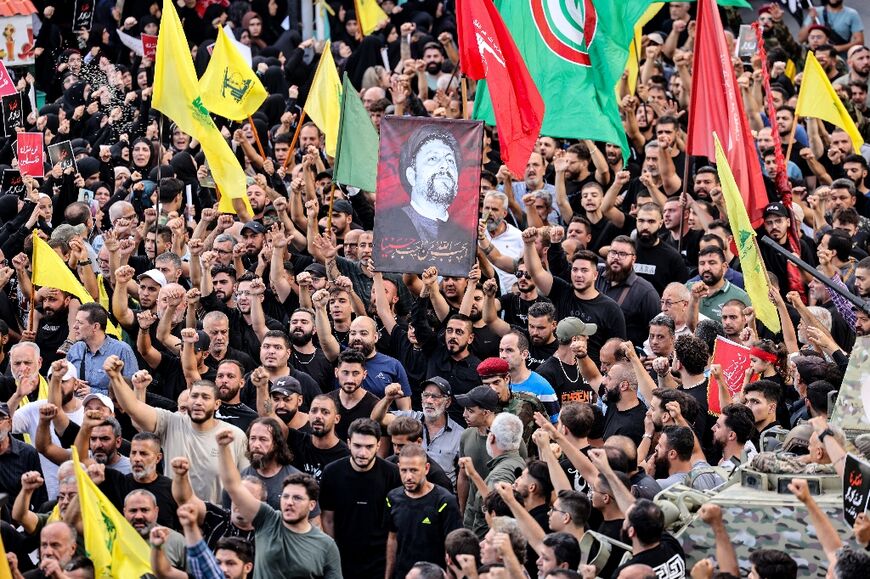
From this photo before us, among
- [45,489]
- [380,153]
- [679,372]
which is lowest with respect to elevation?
[45,489]

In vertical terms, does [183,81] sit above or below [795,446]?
above

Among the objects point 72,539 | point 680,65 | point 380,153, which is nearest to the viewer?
point 72,539

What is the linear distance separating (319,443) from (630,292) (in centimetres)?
331

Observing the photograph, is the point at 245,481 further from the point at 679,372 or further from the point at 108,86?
the point at 108,86

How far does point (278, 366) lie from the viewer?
13.0 m

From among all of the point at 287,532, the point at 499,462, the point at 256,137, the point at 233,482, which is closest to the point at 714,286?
the point at 499,462

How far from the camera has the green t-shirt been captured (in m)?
10.6

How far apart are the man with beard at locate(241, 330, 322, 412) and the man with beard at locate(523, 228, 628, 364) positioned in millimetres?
1958

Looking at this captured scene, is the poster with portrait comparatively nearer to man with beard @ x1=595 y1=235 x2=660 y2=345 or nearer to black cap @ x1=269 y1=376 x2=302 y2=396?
man with beard @ x1=595 y1=235 x2=660 y2=345

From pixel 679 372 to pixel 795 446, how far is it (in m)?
1.93

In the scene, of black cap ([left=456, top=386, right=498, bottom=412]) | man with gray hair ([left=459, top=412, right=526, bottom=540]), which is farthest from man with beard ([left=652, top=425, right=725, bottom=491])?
black cap ([left=456, top=386, right=498, bottom=412])

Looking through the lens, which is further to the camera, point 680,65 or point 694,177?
point 680,65

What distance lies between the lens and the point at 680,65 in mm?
18797

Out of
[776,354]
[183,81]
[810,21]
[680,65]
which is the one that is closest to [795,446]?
[776,354]
